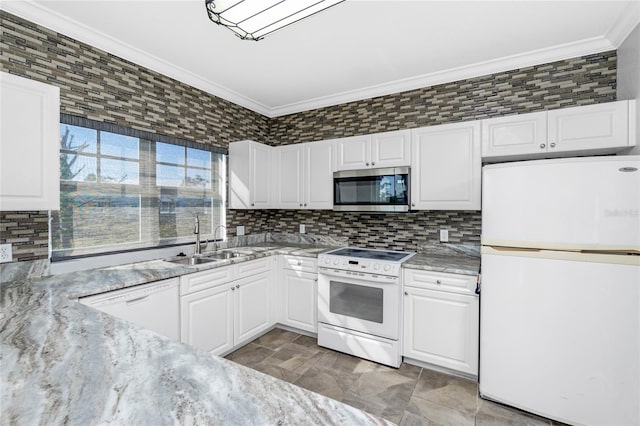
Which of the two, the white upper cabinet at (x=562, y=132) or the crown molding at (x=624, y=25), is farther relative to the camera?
the white upper cabinet at (x=562, y=132)

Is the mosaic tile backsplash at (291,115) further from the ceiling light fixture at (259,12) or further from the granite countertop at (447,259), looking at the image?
the ceiling light fixture at (259,12)

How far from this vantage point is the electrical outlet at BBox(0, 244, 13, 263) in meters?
1.86

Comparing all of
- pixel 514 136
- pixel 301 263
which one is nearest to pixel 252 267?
pixel 301 263

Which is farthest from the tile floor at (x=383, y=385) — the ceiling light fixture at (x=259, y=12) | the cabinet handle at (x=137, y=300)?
the ceiling light fixture at (x=259, y=12)

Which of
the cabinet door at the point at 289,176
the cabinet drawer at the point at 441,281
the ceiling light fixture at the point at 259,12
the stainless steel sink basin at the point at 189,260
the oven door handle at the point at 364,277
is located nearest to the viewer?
the ceiling light fixture at the point at 259,12

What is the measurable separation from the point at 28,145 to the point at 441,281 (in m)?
2.89

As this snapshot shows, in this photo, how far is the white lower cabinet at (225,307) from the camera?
237cm

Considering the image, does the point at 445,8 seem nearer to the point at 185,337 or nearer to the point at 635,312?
the point at 635,312

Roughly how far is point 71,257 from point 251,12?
2.12 meters

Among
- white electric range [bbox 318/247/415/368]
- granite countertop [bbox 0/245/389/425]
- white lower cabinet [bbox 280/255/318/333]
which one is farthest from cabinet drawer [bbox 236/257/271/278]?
granite countertop [bbox 0/245/389/425]

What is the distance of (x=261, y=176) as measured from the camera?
359cm

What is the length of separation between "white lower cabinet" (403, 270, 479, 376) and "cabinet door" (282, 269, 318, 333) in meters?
0.94

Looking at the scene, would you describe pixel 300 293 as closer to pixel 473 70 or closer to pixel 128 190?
pixel 128 190

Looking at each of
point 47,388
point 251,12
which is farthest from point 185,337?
point 251,12
